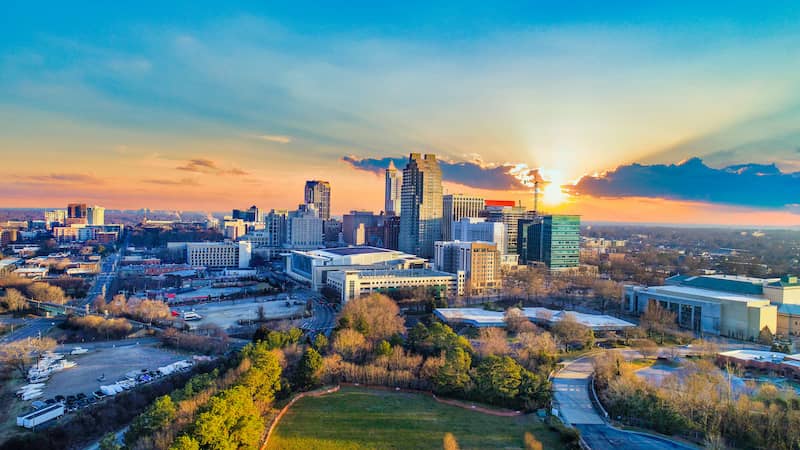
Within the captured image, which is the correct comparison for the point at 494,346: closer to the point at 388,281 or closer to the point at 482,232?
the point at 388,281

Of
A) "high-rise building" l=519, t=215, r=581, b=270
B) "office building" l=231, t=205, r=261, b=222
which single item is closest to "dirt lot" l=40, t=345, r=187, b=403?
"high-rise building" l=519, t=215, r=581, b=270

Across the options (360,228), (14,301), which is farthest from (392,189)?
(14,301)

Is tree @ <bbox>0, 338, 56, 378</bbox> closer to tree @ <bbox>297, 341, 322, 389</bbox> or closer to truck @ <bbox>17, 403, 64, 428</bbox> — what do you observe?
truck @ <bbox>17, 403, 64, 428</bbox>

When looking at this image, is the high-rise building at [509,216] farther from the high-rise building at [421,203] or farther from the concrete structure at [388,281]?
the concrete structure at [388,281]

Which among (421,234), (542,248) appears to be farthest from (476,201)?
(542,248)

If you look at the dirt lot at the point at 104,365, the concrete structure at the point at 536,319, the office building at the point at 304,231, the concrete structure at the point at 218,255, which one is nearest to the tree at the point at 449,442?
the concrete structure at the point at 536,319

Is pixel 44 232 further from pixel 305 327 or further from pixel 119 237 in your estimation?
pixel 305 327

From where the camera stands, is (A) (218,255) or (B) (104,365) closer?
(B) (104,365)
